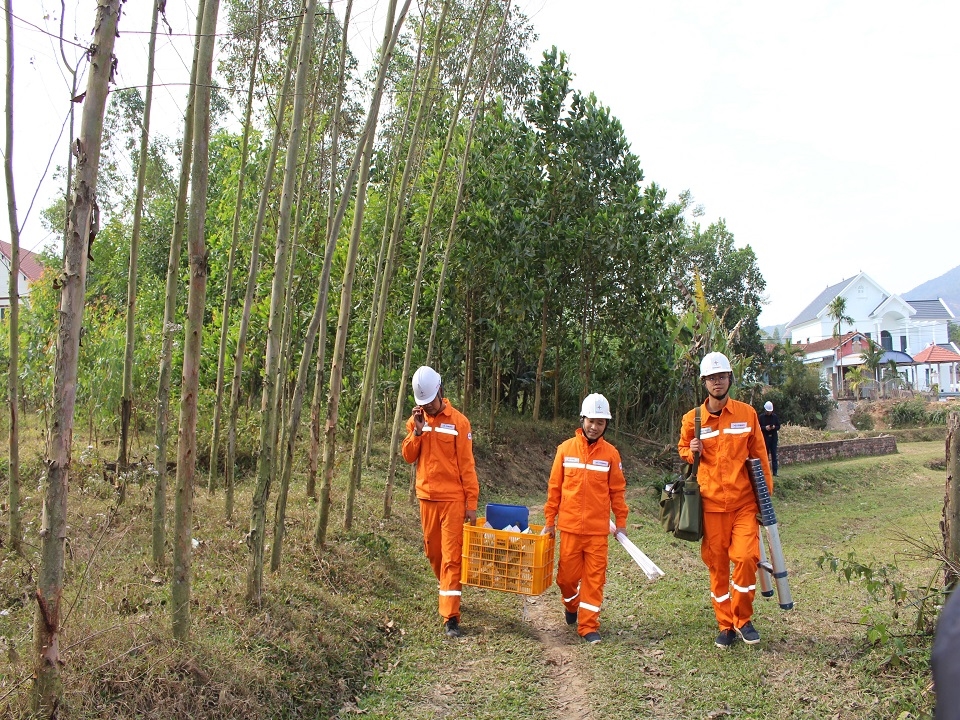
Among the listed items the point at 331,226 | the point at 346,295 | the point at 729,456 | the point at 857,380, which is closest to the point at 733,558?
the point at 729,456

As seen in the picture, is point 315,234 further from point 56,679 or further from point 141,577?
point 56,679

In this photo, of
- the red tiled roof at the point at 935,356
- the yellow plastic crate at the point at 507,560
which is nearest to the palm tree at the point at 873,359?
the red tiled roof at the point at 935,356

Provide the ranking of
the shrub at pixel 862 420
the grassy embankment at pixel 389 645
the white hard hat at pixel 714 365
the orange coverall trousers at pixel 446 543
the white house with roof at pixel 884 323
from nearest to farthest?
the grassy embankment at pixel 389 645, the white hard hat at pixel 714 365, the orange coverall trousers at pixel 446 543, the shrub at pixel 862 420, the white house with roof at pixel 884 323

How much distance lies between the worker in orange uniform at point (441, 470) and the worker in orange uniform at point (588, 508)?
26.4 inches

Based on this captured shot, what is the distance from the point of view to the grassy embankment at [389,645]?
3.93 meters

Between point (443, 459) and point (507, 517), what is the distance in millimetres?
712

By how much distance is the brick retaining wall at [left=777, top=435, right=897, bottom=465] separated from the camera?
18.9m

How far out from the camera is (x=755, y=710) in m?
4.23

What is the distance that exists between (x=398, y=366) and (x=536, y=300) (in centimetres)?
295

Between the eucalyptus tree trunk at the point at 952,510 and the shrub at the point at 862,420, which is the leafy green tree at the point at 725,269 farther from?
the eucalyptus tree trunk at the point at 952,510

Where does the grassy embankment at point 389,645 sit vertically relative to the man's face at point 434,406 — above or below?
below

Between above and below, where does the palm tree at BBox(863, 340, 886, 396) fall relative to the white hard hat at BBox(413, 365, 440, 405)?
above

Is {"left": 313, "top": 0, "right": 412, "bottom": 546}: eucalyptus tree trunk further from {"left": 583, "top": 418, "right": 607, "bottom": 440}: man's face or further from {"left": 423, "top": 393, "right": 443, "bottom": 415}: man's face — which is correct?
{"left": 583, "top": 418, "right": 607, "bottom": 440}: man's face

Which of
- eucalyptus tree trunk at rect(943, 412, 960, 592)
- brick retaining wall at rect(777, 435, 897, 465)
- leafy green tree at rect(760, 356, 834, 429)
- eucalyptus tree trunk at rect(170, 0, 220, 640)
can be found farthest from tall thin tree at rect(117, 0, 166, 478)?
leafy green tree at rect(760, 356, 834, 429)
